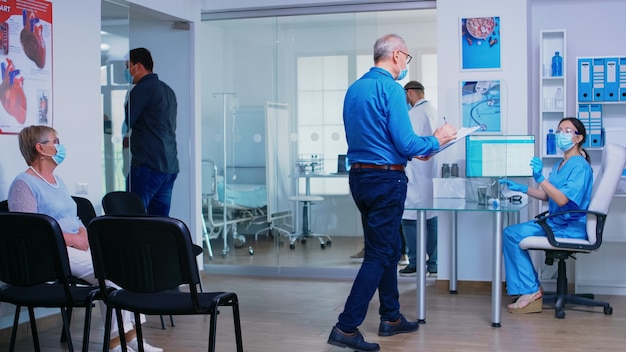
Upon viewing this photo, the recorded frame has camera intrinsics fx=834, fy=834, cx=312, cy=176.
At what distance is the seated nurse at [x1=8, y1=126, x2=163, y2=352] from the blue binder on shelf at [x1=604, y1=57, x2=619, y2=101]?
3.81m

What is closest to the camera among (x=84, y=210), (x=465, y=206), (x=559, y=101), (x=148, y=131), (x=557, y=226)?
(x=84, y=210)

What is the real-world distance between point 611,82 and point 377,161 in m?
2.68

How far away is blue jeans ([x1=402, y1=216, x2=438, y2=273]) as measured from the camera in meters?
6.83

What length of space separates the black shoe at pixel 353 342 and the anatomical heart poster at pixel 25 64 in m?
2.15

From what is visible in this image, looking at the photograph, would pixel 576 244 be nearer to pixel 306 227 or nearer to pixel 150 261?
pixel 306 227

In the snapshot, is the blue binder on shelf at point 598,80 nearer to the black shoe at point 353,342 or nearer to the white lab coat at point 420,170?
the white lab coat at point 420,170

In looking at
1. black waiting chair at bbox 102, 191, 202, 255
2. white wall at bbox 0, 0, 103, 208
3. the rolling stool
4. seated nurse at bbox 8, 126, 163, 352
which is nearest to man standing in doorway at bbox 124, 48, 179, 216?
white wall at bbox 0, 0, 103, 208

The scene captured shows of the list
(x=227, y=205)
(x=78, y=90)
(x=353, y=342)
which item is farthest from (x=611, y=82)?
(x=78, y=90)

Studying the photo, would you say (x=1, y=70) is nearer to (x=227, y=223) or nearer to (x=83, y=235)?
(x=83, y=235)

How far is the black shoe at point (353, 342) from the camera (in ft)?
14.3

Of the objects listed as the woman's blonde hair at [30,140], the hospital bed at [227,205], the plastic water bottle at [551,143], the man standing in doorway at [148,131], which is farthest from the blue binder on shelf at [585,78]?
the woman's blonde hair at [30,140]

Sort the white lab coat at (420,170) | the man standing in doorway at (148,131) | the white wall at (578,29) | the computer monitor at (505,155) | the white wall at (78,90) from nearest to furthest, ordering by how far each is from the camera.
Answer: the white wall at (78,90) < the computer monitor at (505,155) < the man standing in doorway at (148,131) < the white wall at (578,29) < the white lab coat at (420,170)

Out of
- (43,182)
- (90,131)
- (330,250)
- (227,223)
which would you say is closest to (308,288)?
(330,250)

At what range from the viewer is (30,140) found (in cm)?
433
